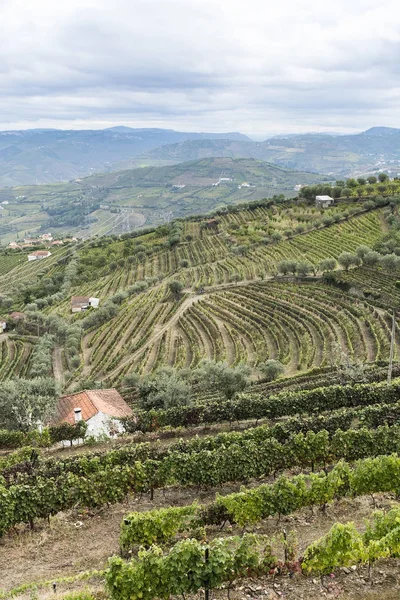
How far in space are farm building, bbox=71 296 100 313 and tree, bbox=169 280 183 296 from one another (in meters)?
19.1

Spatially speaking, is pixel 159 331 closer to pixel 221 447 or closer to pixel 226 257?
pixel 226 257

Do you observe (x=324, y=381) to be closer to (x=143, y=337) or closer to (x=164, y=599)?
(x=164, y=599)

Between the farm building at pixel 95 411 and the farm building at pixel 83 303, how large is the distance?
58.9 metres

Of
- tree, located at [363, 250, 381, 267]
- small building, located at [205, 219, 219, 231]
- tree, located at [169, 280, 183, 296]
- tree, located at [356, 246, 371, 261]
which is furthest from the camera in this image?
small building, located at [205, 219, 219, 231]

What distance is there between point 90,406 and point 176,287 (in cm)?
5407

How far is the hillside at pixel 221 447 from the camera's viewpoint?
15633mm

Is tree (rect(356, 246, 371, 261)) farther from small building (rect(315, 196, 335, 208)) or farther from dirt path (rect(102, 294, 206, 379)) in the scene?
small building (rect(315, 196, 335, 208))

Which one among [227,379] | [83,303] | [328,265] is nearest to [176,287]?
[83,303]

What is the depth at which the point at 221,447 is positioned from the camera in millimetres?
25734

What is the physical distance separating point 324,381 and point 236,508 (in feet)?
77.7

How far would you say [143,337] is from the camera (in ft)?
249

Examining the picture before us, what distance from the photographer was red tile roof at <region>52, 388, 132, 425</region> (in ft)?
131

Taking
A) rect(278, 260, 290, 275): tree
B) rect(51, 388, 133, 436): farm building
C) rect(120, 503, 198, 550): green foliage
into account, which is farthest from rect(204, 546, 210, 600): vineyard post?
rect(278, 260, 290, 275): tree

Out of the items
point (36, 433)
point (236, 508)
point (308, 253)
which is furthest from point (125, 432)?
point (308, 253)
